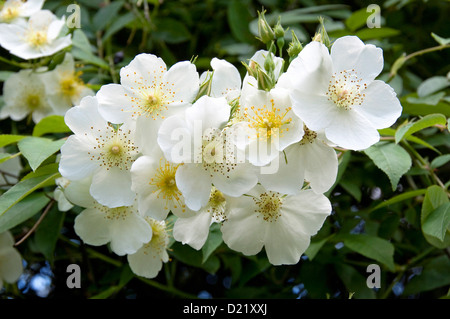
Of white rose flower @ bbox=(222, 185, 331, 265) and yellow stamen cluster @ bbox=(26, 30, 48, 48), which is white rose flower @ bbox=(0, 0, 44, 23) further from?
white rose flower @ bbox=(222, 185, 331, 265)

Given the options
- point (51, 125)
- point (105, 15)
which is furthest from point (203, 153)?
point (105, 15)

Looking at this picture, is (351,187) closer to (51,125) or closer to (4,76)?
(51,125)

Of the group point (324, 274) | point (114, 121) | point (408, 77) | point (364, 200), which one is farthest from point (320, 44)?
point (408, 77)

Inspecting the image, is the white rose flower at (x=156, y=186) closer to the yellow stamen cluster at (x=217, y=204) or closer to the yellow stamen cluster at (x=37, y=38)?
the yellow stamen cluster at (x=217, y=204)

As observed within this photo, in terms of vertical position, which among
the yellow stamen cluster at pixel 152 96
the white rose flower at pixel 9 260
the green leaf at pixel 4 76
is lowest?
the white rose flower at pixel 9 260

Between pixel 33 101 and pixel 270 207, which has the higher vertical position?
pixel 270 207

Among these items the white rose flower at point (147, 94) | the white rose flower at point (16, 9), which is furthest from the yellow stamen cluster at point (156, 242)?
the white rose flower at point (16, 9)

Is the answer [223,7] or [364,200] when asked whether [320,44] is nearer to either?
[364,200]
